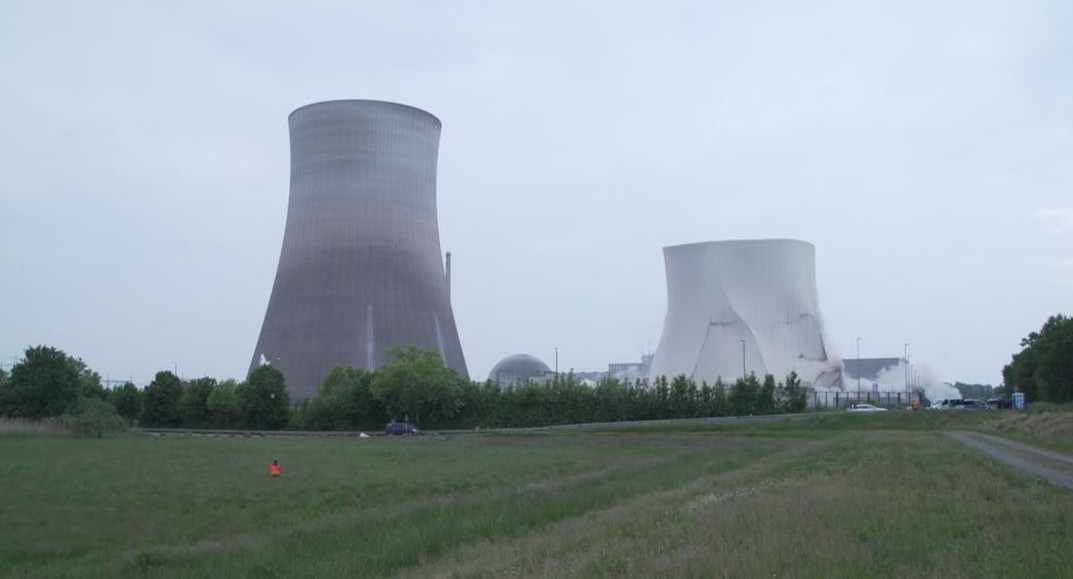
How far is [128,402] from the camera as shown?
52.3 meters

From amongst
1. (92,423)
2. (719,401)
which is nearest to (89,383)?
(92,423)

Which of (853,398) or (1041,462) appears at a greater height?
(853,398)

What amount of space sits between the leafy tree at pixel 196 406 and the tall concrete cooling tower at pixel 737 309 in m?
23.6

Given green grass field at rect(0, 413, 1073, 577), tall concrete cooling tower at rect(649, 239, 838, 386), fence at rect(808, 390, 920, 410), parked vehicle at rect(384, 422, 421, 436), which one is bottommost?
parked vehicle at rect(384, 422, 421, 436)

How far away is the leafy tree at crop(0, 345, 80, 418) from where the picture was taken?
39.3 meters

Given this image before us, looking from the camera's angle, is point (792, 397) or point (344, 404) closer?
point (792, 397)

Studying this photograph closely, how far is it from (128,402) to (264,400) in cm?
1313

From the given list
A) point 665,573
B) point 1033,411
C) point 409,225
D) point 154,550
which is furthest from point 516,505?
point 409,225

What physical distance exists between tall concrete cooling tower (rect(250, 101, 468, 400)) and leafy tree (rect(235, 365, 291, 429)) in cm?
122

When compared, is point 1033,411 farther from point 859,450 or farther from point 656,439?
point 859,450

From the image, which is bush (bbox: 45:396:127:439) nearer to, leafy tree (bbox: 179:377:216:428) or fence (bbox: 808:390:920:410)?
leafy tree (bbox: 179:377:216:428)

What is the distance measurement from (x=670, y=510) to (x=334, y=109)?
118ft

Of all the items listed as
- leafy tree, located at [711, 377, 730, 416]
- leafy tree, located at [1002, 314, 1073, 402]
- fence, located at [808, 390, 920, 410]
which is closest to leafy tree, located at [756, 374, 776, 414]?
leafy tree, located at [711, 377, 730, 416]

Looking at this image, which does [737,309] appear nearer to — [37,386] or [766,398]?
[766,398]
